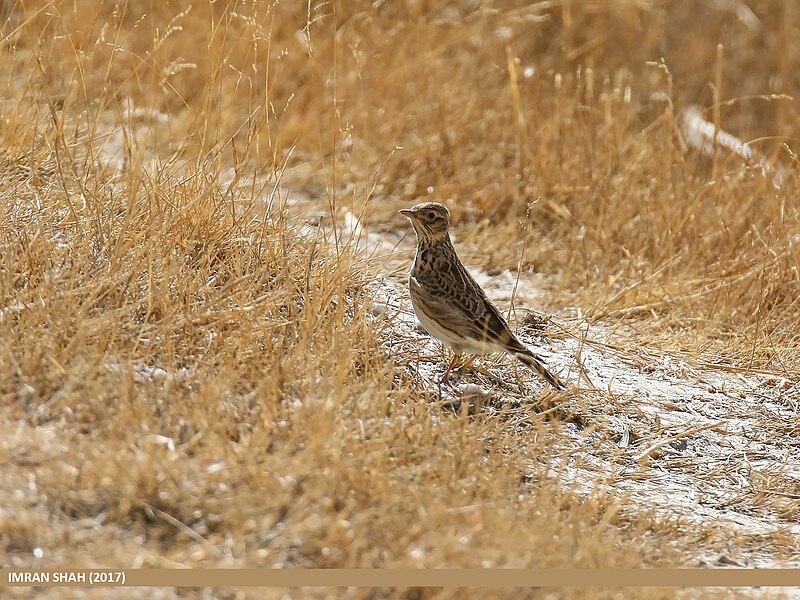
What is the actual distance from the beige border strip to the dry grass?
0.18 feet

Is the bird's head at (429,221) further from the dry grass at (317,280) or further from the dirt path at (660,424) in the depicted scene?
the dirt path at (660,424)

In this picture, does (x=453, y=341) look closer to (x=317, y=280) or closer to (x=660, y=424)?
(x=317, y=280)

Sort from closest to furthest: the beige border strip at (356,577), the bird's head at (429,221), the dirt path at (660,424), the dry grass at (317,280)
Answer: the beige border strip at (356,577) → the dry grass at (317,280) → the dirt path at (660,424) → the bird's head at (429,221)

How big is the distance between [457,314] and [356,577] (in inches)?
76.4

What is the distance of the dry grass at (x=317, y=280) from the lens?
3.89 metres

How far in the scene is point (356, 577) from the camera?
372 cm

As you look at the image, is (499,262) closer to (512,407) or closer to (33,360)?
(512,407)

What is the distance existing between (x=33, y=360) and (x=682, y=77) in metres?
8.18

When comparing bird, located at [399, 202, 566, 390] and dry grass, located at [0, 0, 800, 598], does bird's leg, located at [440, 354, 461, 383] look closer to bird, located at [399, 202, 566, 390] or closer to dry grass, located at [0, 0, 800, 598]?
bird, located at [399, 202, 566, 390]

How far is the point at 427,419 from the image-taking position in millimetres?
4656

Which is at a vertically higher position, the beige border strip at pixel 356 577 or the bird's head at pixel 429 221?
the bird's head at pixel 429 221

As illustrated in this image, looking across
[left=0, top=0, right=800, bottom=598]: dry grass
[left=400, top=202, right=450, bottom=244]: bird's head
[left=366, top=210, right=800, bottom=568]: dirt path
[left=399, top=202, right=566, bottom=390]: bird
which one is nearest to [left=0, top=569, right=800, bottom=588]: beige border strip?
[left=0, top=0, right=800, bottom=598]: dry grass

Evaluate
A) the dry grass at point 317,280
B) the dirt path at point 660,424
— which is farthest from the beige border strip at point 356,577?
the dirt path at point 660,424

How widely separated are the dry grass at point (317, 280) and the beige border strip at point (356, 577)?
0.05m
